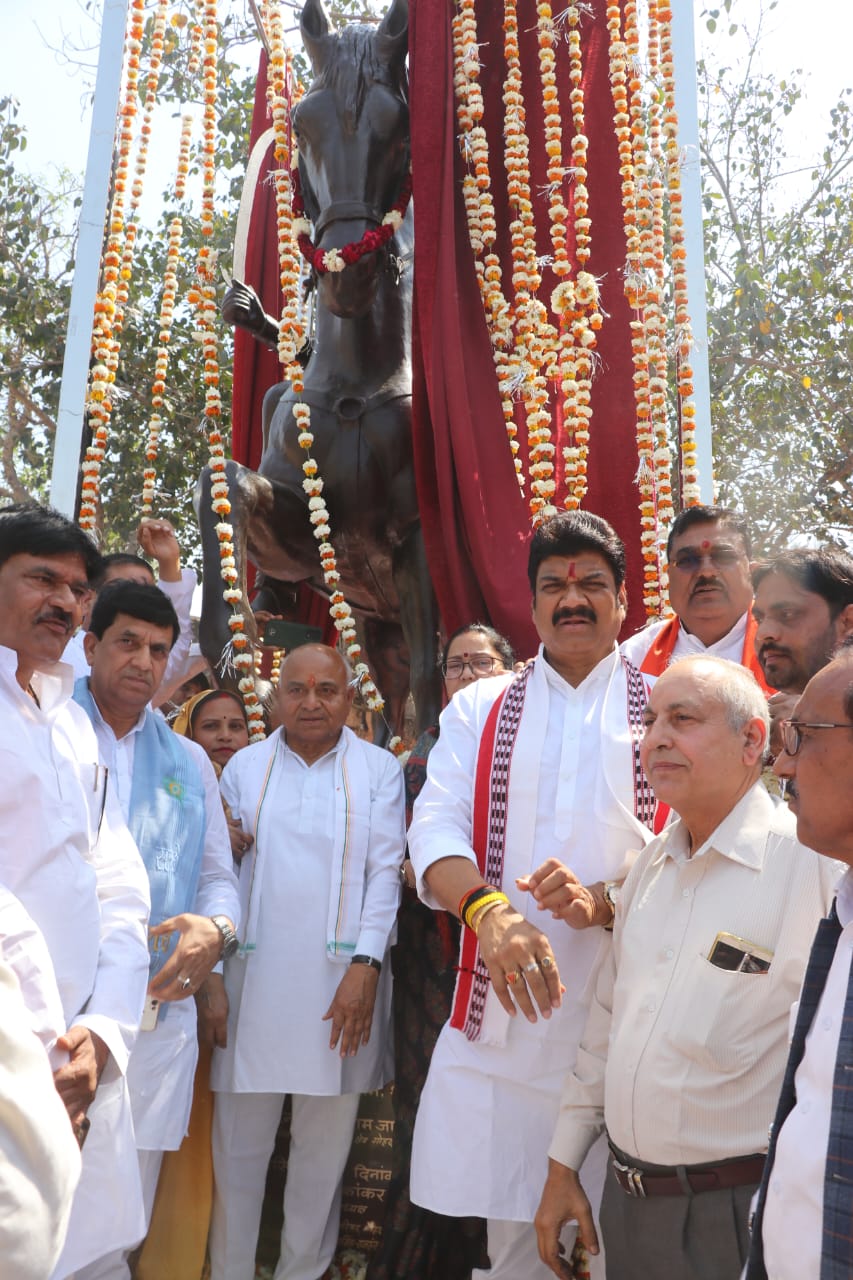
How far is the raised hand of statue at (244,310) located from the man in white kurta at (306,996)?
1.56m

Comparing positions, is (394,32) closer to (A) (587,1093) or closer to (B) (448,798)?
(B) (448,798)

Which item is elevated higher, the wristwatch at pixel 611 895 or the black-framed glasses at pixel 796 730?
the black-framed glasses at pixel 796 730

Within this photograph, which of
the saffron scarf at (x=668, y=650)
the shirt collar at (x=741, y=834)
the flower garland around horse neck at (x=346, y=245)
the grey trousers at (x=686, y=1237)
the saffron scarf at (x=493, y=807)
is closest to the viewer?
the grey trousers at (x=686, y=1237)

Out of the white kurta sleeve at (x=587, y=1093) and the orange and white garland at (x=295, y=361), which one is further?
the orange and white garland at (x=295, y=361)

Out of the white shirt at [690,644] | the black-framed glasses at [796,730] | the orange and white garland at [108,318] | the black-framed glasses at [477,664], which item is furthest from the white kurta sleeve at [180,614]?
the black-framed glasses at [796,730]

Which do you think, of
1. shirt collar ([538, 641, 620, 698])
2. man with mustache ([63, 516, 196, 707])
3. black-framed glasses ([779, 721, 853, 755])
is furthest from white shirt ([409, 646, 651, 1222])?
man with mustache ([63, 516, 196, 707])

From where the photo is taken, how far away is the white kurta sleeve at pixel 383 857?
3180 millimetres

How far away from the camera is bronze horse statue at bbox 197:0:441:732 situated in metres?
4.07

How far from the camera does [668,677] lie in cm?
234

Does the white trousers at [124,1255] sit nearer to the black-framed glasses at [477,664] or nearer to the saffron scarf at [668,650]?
the black-framed glasses at [477,664]

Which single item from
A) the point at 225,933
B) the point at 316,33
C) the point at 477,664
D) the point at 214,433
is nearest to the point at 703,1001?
the point at 225,933

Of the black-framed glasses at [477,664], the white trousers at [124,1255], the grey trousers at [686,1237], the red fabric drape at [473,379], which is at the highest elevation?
the red fabric drape at [473,379]

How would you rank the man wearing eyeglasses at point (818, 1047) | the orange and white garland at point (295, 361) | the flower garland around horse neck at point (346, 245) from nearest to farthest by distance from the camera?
the man wearing eyeglasses at point (818, 1047)
the flower garland around horse neck at point (346, 245)
the orange and white garland at point (295, 361)

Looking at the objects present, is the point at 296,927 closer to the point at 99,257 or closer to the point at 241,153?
the point at 99,257
